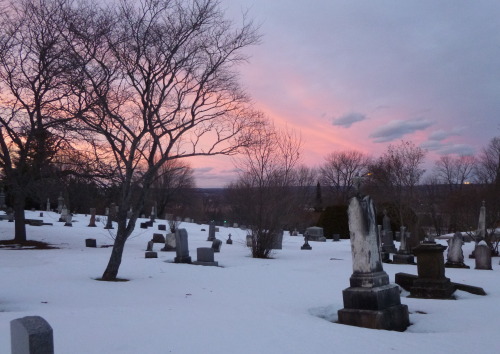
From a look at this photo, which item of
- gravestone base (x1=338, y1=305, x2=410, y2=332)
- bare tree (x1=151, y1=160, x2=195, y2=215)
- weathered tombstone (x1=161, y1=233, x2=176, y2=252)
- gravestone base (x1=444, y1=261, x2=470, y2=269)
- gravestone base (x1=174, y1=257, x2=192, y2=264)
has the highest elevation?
bare tree (x1=151, y1=160, x2=195, y2=215)

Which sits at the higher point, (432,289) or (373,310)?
(373,310)

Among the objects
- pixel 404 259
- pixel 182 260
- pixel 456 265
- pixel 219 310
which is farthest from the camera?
pixel 404 259

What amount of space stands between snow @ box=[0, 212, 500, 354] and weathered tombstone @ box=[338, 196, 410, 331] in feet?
1.18

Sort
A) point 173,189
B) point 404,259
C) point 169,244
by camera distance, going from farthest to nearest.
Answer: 1. point 173,189
2. point 169,244
3. point 404,259

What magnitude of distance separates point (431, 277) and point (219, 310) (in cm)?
514

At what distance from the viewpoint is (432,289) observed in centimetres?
1084

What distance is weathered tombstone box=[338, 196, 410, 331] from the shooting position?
313 inches

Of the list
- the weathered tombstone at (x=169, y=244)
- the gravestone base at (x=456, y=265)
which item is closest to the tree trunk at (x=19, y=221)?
the weathered tombstone at (x=169, y=244)

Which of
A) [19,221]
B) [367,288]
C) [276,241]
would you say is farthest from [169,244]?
[367,288]

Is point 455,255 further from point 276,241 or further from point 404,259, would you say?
point 276,241

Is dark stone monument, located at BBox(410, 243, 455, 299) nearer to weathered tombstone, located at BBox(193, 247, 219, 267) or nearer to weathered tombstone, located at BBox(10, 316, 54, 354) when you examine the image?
weathered tombstone, located at BBox(193, 247, 219, 267)

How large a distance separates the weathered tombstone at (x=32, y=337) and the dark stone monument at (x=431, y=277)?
9181 mm

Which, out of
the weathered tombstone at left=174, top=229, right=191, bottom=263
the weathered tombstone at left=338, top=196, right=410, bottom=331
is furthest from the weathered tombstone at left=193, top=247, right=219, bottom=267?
the weathered tombstone at left=338, top=196, right=410, bottom=331

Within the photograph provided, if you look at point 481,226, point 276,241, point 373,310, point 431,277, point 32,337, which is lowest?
point 373,310
